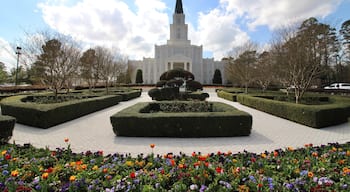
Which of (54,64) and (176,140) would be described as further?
(54,64)

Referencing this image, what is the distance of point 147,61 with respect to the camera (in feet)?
164

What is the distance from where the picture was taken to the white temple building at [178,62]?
4897 centimetres

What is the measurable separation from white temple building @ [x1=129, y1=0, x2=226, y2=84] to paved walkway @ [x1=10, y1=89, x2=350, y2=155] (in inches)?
1624

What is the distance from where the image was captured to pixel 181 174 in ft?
8.18

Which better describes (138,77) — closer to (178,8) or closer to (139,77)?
(139,77)

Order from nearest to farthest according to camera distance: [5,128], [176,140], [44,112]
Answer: [5,128] → [176,140] → [44,112]

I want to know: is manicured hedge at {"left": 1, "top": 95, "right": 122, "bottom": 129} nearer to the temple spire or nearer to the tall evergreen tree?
the tall evergreen tree

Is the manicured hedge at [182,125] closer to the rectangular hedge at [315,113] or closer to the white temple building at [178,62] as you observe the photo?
the rectangular hedge at [315,113]

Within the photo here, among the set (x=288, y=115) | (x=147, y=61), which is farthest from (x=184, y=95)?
(x=147, y=61)

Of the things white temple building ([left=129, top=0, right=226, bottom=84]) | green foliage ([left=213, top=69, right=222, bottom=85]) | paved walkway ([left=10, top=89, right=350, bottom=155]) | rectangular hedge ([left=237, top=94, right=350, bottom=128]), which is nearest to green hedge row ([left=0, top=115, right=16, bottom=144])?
paved walkway ([left=10, top=89, right=350, bottom=155])

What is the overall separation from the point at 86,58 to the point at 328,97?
24535 millimetres

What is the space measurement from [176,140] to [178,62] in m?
42.8

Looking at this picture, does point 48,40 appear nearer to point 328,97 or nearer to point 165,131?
point 165,131

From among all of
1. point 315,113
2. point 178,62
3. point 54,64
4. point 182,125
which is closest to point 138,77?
point 178,62
